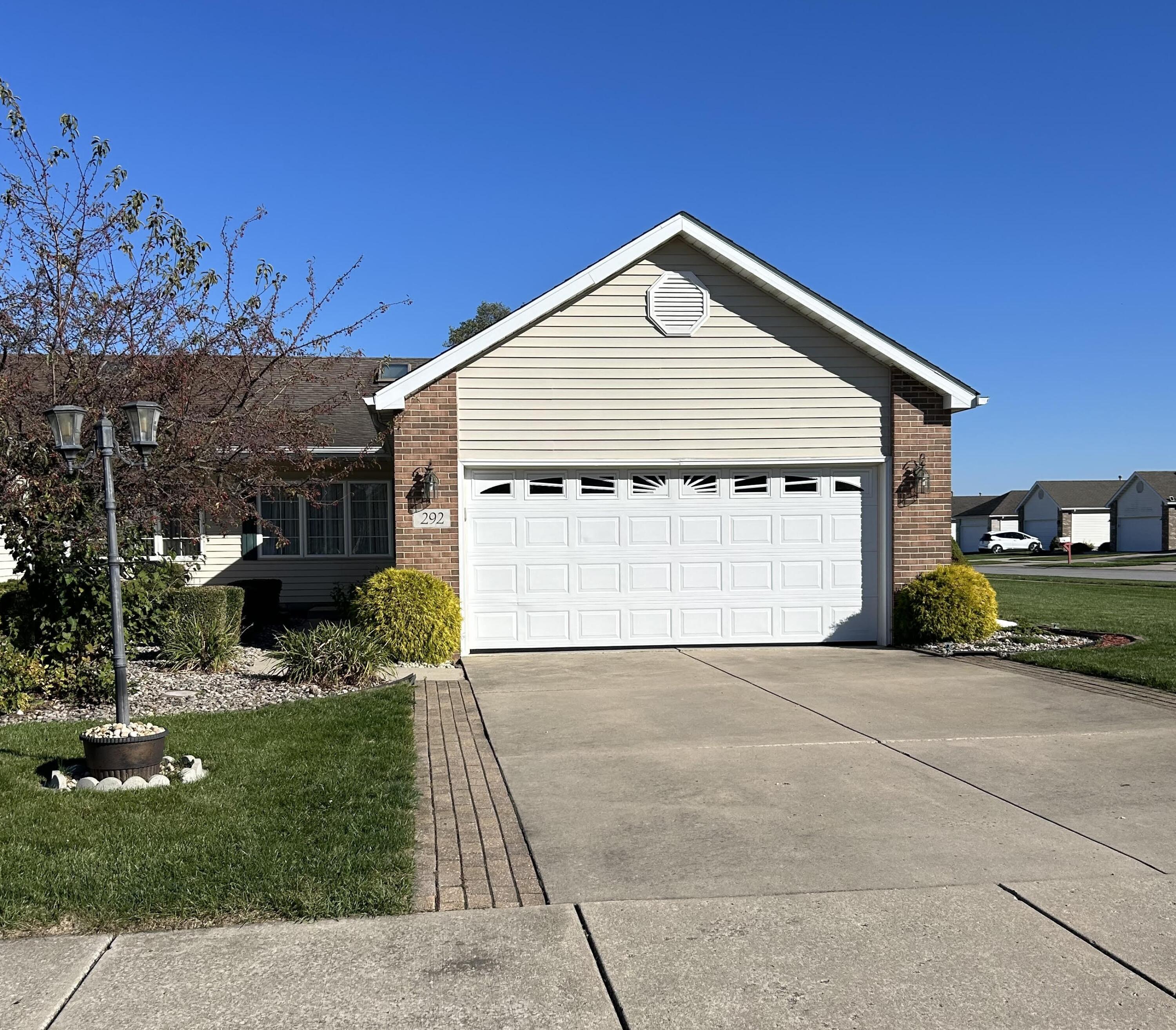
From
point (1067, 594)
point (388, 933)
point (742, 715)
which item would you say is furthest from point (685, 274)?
point (1067, 594)

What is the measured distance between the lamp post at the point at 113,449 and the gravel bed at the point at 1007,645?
366 inches

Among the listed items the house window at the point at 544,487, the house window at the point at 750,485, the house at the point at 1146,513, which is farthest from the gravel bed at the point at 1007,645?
the house at the point at 1146,513

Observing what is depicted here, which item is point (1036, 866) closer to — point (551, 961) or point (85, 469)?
point (551, 961)

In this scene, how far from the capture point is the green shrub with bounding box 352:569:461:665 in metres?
11.7

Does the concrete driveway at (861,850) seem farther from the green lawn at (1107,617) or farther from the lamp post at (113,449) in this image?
the lamp post at (113,449)

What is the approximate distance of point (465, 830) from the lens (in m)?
5.54

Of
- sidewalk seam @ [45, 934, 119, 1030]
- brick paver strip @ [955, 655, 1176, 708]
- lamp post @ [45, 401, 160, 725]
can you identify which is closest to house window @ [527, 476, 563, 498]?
brick paver strip @ [955, 655, 1176, 708]

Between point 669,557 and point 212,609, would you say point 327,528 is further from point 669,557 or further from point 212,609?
point 669,557

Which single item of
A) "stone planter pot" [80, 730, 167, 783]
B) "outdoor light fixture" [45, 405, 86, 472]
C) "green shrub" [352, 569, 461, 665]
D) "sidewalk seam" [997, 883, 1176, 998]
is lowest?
"sidewalk seam" [997, 883, 1176, 998]

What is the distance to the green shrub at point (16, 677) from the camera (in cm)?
884

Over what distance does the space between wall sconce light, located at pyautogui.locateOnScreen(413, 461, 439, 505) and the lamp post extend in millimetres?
4875

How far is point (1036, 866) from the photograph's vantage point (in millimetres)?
4832

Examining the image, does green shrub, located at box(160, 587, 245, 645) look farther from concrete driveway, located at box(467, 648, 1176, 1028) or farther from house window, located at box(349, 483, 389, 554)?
concrete driveway, located at box(467, 648, 1176, 1028)

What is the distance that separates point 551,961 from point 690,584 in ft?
30.8
